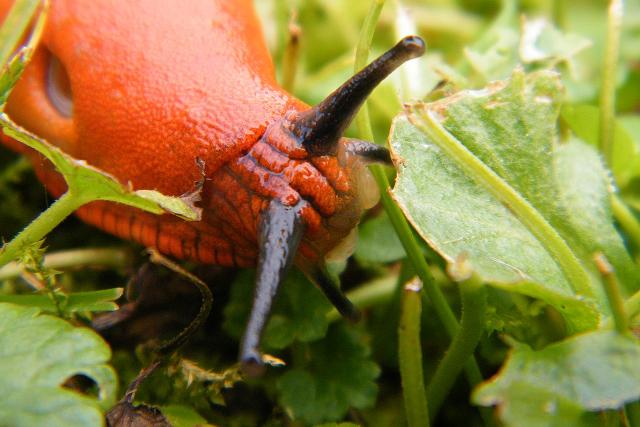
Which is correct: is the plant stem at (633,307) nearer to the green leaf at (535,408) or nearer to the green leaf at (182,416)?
the green leaf at (535,408)

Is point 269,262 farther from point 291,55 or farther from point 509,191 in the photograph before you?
point 291,55

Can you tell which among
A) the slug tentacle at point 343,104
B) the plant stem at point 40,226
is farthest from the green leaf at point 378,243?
the plant stem at point 40,226

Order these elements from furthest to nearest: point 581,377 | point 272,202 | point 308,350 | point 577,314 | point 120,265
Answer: point 120,265, point 308,350, point 272,202, point 577,314, point 581,377

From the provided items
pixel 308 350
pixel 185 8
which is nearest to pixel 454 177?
pixel 308 350

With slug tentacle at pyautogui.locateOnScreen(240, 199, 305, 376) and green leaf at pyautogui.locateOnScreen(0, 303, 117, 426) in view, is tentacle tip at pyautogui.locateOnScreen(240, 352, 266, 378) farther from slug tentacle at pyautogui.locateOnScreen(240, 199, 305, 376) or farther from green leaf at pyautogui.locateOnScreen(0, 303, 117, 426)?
green leaf at pyautogui.locateOnScreen(0, 303, 117, 426)

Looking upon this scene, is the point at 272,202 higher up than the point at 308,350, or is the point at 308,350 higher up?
the point at 272,202

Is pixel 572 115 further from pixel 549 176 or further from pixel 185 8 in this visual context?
pixel 185 8

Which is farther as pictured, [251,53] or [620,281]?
[251,53]
